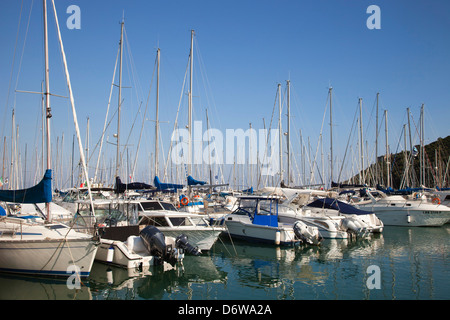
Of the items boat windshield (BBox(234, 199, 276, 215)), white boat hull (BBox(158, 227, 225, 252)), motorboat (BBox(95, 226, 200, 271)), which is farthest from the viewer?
boat windshield (BBox(234, 199, 276, 215))

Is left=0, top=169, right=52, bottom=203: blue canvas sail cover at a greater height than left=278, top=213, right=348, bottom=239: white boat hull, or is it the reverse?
left=0, top=169, right=52, bottom=203: blue canvas sail cover

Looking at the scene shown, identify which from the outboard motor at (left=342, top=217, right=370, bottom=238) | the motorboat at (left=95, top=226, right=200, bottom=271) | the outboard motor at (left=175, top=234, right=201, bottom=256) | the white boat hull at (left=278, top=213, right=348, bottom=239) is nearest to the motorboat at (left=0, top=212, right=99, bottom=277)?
the motorboat at (left=95, top=226, right=200, bottom=271)

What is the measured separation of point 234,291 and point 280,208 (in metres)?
14.6

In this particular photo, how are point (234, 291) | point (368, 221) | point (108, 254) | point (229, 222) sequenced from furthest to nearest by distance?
point (368, 221) < point (229, 222) < point (108, 254) < point (234, 291)

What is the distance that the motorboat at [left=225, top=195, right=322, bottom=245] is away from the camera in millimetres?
20844

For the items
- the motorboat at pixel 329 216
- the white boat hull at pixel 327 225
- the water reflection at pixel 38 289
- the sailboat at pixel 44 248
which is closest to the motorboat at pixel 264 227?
the white boat hull at pixel 327 225

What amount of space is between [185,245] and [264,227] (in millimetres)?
6179

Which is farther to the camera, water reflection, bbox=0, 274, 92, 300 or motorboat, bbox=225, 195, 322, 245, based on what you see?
motorboat, bbox=225, 195, 322, 245

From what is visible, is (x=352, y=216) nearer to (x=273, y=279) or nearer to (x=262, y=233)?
(x=262, y=233)

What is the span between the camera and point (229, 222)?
2272 cm

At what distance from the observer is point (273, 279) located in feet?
46.3

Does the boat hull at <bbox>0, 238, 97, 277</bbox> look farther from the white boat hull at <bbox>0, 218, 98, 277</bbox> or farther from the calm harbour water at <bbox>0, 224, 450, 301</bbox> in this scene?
the calm harbour water at <bbox>0, 224, 450, 301</bbox>
